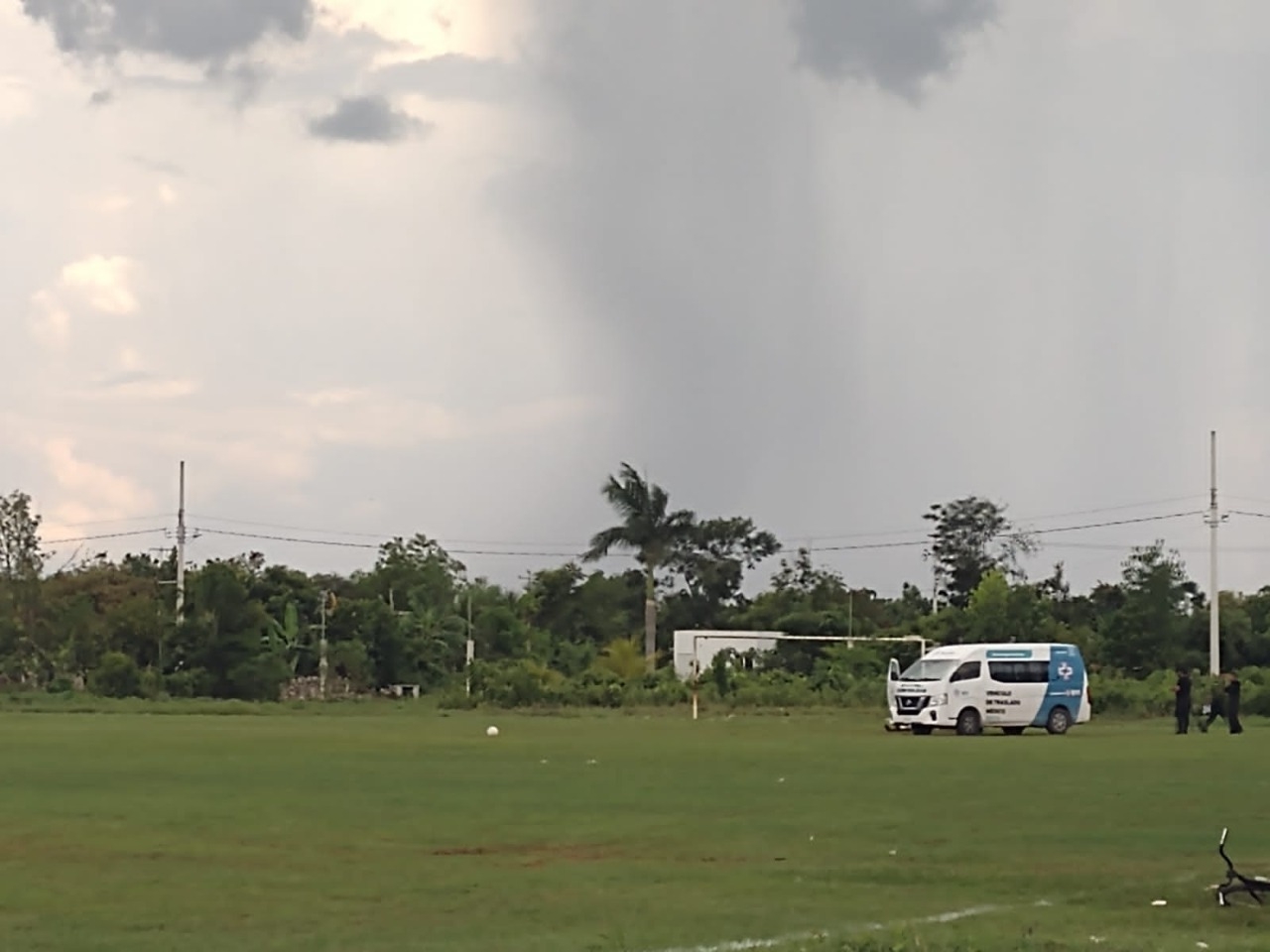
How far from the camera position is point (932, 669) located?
54281mm

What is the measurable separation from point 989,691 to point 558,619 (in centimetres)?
6109

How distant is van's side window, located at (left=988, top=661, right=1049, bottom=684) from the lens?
176 ft

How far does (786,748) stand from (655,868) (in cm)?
2330

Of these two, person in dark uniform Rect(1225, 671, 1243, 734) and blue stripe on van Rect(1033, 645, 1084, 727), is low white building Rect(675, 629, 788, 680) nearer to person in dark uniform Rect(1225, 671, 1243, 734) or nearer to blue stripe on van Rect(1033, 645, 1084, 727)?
blue stripe on van Rect(1033, 645, 1084, 727)

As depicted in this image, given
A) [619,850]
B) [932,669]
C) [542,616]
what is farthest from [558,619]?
[619,850]

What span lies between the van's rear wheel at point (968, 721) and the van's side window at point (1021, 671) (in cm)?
116

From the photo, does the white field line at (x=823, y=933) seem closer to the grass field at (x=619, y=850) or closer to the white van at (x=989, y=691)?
the grass field at (x=619, y=850)

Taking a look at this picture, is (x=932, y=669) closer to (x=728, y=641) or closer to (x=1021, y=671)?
(x=1021, y=671)

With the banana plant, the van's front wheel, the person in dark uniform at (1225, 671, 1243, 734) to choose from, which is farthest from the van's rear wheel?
the banana plant

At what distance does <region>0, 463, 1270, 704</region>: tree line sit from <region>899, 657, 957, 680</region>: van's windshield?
2011cm

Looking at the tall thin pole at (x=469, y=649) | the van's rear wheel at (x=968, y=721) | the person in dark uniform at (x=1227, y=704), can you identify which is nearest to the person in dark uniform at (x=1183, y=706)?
the person in dark uniform at (x=1227, y=704)

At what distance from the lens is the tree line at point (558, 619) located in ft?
274

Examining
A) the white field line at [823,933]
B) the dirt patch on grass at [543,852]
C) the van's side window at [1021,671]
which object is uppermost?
the van's side window at [1021,671]

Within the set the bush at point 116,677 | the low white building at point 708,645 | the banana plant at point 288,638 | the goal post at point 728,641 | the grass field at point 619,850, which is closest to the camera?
the grass field at point 619,850
